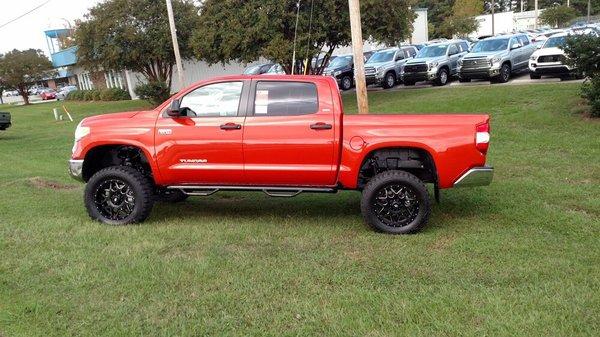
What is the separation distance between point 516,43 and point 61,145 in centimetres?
1678

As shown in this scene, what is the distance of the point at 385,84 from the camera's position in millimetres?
24703

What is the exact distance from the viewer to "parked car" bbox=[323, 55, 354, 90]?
83.6ft

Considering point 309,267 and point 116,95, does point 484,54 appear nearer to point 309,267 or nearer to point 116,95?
point 309,267

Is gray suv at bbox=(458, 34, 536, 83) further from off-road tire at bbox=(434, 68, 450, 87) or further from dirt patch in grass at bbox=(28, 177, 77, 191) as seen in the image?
dirt patch in grass at bbox=(28, 177, 77, 191)

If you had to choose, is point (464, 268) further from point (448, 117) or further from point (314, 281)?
point (448, 117)

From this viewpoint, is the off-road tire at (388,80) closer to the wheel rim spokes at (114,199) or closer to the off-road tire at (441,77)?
the off-road tire at (441,77)

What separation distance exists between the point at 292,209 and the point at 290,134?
144cm

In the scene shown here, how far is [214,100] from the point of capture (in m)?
6.18

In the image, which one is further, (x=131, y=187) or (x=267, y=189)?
(x=131, y=187)

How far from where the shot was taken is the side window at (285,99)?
593cm

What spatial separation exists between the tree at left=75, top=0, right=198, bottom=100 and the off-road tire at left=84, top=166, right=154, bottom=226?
22220 mm

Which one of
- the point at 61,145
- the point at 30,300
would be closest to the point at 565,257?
the point at 30,300

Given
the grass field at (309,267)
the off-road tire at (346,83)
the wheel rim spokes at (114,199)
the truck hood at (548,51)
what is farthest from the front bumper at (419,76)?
the wheel rim spokes at (114,199)

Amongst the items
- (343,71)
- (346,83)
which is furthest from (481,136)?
(346,83)
